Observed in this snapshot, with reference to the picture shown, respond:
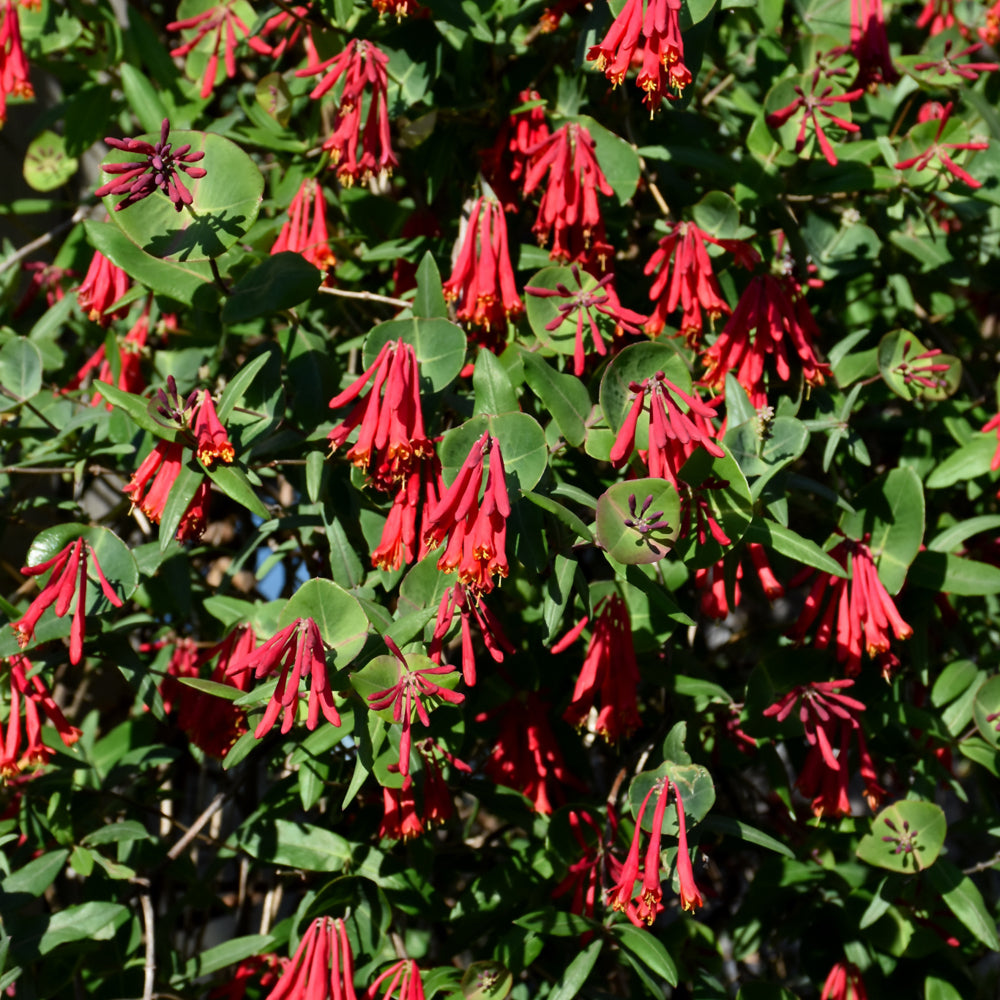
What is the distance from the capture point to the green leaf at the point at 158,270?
3.90 ft

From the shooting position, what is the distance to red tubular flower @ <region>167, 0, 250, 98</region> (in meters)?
1.50

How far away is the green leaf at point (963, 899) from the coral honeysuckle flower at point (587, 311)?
29.7 inches

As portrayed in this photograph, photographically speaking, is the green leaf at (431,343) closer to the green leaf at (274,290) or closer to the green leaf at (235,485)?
the green leaf at (274,290)

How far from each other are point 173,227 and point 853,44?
93cm

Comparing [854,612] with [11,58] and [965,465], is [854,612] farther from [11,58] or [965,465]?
[11,58]

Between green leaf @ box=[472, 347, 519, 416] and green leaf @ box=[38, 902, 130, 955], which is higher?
green leaf @ box=[472, 347, 519, 416]

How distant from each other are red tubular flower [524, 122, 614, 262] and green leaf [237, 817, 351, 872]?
78 cm

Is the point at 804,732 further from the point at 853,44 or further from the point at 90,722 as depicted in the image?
the point at 90,722

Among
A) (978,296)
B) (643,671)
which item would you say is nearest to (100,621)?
(643,671)

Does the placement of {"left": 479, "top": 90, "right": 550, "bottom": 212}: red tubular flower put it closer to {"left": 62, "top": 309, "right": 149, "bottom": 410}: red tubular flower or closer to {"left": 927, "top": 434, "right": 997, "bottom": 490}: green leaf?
{"left": 62, "top": 309, "right": 149, "bottom": 410}: red tubular flower

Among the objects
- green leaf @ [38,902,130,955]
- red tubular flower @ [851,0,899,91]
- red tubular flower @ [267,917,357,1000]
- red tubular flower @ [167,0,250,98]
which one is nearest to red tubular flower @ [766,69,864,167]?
red tubular flower @ [851,0,899,91]

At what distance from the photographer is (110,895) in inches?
54.0

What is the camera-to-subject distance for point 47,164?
1806 mm

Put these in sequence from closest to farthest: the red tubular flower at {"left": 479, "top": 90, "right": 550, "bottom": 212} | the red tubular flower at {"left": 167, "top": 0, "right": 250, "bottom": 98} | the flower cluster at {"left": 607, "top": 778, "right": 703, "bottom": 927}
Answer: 1. the flower cluster at {"left": 607, "top": 778, "right": 703, "bottom": 927}
2. the red tubular flower at {"left": 479, "top": 90, "right": 550, "bottom": 212}
3. the red tubular flower at {"left": 167, "top": 0, "right": 250, "bottom": 98}
